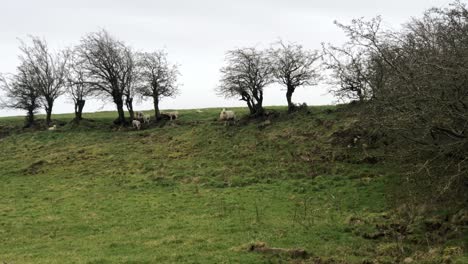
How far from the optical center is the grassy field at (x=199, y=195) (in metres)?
14.0

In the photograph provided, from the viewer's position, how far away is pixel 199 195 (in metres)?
23.0

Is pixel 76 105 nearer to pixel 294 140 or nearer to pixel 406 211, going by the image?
pixel 294 140

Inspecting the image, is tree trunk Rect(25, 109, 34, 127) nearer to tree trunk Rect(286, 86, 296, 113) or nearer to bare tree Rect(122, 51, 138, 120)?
bare tree Rect(122, 51, 138, 120)

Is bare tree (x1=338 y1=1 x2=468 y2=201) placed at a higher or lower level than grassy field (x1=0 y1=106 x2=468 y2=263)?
higher

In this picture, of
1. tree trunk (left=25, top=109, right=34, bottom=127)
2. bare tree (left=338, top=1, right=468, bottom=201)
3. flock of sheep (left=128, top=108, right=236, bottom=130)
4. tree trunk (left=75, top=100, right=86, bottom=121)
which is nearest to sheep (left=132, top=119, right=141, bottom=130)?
flock of sheep (left=128, top=108, right=236, bottom=130)

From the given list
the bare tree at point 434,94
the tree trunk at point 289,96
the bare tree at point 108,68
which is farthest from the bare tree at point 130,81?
the bare tree at point 434,94

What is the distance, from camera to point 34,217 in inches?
817

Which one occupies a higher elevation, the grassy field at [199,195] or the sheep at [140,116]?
the sheep at [140,116]

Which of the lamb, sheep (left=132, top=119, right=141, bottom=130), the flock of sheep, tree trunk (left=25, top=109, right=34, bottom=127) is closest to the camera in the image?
the lamb

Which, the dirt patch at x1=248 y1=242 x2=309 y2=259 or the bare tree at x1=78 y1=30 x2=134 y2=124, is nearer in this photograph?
the dirt patch at x1=248 y1=242 x2=309 y2=259

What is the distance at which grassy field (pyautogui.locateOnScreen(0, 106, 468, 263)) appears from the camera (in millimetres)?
14031

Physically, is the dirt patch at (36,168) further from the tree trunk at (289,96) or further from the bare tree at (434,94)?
the bare tree at (434,94)

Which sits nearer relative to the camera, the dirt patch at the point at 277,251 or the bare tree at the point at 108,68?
the dirt patch at the point at 277,251

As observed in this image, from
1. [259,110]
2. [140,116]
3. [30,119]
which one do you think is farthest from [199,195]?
[30,119]
